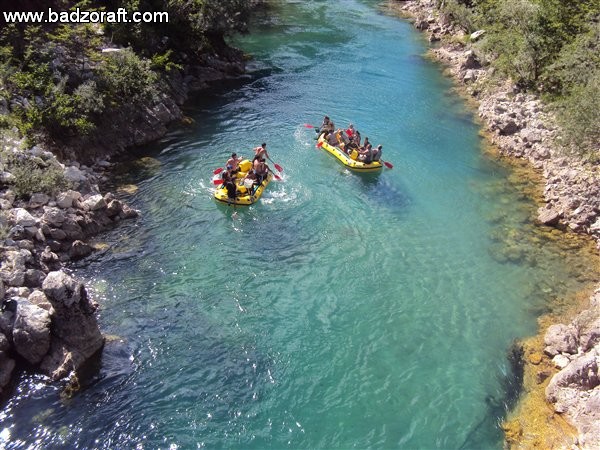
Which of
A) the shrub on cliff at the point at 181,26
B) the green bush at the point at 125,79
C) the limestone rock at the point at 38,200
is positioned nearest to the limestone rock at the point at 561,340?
the limestone rock at the point at 38,200

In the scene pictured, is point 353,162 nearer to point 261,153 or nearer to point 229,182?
point 261,153

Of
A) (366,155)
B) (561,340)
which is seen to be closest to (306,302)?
(561,340)

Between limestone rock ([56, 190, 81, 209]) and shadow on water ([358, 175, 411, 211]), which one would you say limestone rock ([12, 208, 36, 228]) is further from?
shadow on water ([358, 175, 411, 211])

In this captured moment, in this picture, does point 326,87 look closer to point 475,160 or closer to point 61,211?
point 475,160

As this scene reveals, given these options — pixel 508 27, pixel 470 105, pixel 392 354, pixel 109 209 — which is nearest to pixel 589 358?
pixel 392 354

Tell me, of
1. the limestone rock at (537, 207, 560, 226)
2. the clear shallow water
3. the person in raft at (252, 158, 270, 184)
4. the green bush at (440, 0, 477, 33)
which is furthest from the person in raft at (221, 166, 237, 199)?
the green bush at (440, 0, 477, 33)

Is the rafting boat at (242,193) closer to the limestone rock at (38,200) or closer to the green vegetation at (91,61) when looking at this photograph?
the limestone rock at (38,200)
